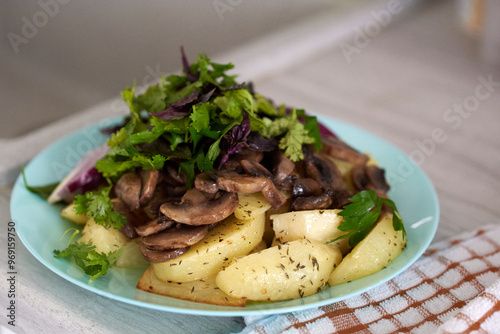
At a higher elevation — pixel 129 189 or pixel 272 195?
pixel 129 189

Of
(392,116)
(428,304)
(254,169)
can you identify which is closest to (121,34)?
(392,116)

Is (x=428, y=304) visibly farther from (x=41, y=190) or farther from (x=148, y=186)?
(x=41, y=190)

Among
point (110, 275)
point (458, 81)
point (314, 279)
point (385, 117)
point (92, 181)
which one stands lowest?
point (458, 81)

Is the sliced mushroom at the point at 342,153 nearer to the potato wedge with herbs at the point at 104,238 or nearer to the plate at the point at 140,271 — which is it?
the plate at the point at 140,271

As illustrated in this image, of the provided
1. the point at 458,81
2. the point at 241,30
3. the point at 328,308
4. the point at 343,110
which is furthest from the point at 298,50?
the point at 328,308

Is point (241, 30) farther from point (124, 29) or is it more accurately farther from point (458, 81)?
point (458, 81)

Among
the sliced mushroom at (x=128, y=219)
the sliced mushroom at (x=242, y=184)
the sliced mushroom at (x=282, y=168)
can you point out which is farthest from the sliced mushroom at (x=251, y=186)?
the sliced mushroom at (x=128, y=219)

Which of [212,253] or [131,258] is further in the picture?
[131,258]

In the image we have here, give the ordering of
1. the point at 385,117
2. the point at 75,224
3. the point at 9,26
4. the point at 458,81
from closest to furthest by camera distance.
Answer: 1. the point at 75,224
2. the point at 385,117
3. the point at 458,81
4. the point at 9,26
